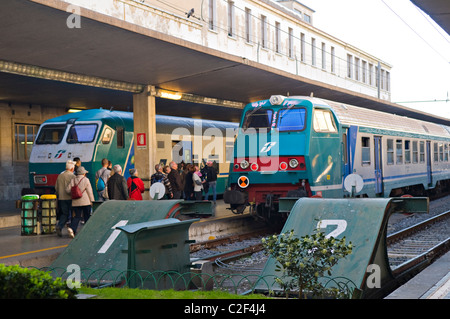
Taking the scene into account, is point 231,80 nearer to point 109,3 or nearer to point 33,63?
point 33,63

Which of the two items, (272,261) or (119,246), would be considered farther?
(119,246)

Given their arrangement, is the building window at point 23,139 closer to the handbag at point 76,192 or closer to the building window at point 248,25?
the handbag at point 76,192

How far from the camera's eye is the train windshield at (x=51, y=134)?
19.2 meters

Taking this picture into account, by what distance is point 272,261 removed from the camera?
753cm

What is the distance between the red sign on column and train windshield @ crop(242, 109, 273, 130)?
5769 mm

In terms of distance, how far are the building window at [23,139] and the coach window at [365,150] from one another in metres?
15.5

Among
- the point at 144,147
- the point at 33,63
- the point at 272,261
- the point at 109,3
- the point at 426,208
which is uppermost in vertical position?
the point at 109,3

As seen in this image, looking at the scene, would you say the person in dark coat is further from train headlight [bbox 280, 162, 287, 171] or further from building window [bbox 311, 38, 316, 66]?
building window [bbox 311, 38, 316, 66]

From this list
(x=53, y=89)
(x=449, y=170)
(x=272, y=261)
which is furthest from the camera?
(x=449, y=170)

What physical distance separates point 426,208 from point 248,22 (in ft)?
96.1

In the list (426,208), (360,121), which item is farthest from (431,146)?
(426,208)

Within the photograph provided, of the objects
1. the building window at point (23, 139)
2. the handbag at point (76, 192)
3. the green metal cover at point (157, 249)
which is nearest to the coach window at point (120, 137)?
the handbag at point (76, 192)

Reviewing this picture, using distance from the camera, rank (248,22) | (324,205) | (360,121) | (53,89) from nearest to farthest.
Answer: (324,205) < (360,121) < (53,89) < (248,22)

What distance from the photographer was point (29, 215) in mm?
13305
